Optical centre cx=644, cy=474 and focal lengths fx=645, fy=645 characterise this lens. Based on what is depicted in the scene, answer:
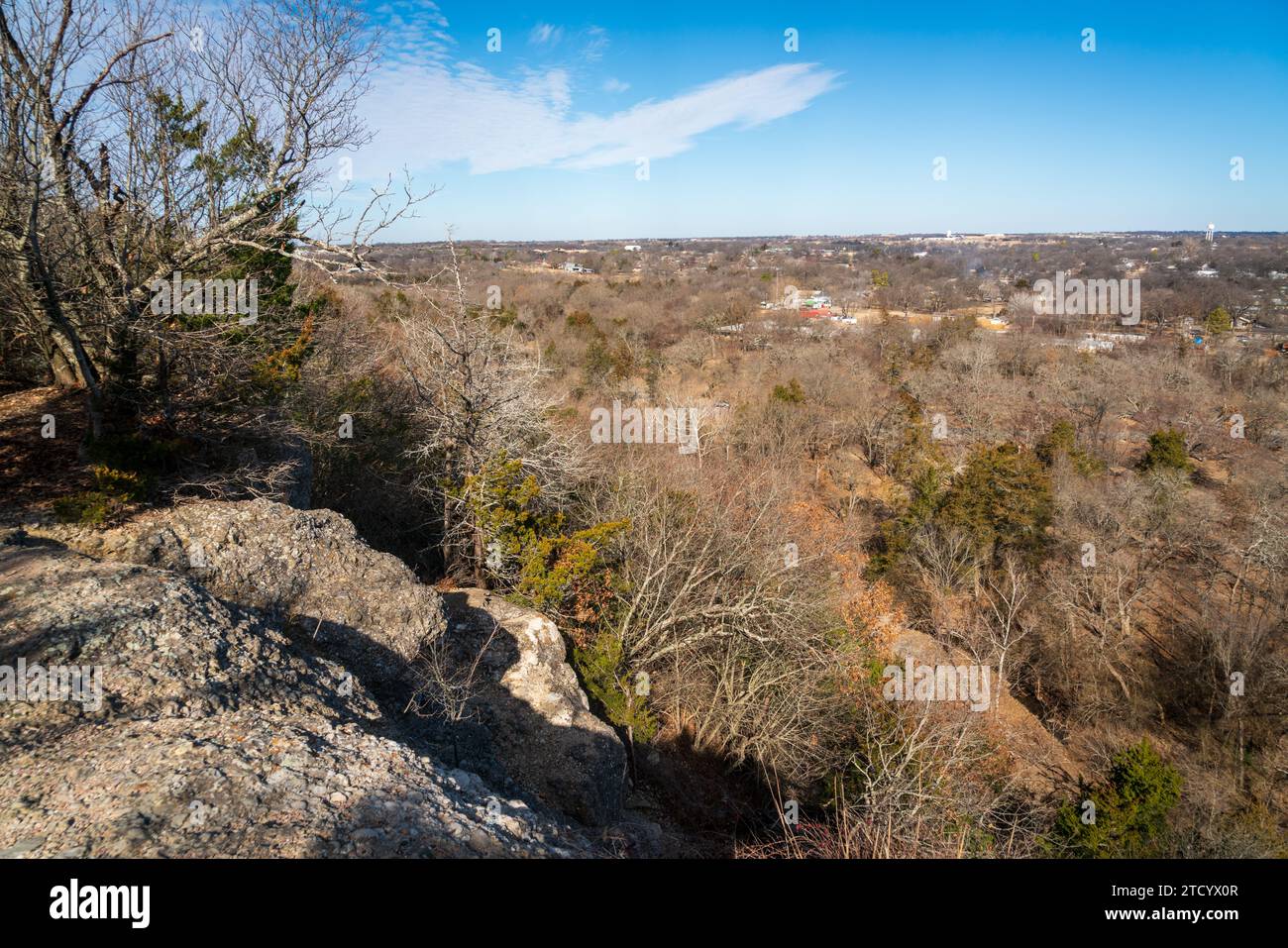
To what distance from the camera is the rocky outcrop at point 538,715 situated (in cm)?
1045

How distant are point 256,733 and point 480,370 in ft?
31.1

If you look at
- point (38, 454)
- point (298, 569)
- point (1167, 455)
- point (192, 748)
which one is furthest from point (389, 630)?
point (1167, 455)

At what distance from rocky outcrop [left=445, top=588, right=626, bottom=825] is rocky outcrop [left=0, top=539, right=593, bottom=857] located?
114 inches

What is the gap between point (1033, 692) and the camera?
73.1ft

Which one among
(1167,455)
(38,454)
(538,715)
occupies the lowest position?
(538,715)

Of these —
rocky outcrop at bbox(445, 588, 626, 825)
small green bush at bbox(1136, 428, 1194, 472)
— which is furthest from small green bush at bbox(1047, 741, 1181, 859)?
small green bush at bbox(1136, 428, 1194, 472)

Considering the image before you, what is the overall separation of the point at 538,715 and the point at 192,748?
20.5 ft

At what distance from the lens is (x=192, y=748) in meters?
5.53

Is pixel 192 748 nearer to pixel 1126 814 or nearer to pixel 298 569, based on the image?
pixel 298 569

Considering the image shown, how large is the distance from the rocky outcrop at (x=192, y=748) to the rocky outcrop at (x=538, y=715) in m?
2.89

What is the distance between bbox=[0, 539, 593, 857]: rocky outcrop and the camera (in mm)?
4793

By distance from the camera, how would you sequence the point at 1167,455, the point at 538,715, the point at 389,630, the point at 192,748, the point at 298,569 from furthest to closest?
the point at 1167,455, the point at 538,715, the point at 389,630, the point at 298,569, the point at 192,748

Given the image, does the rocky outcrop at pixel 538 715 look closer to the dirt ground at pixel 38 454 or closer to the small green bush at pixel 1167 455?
the dirt ground at pixel 38 454
